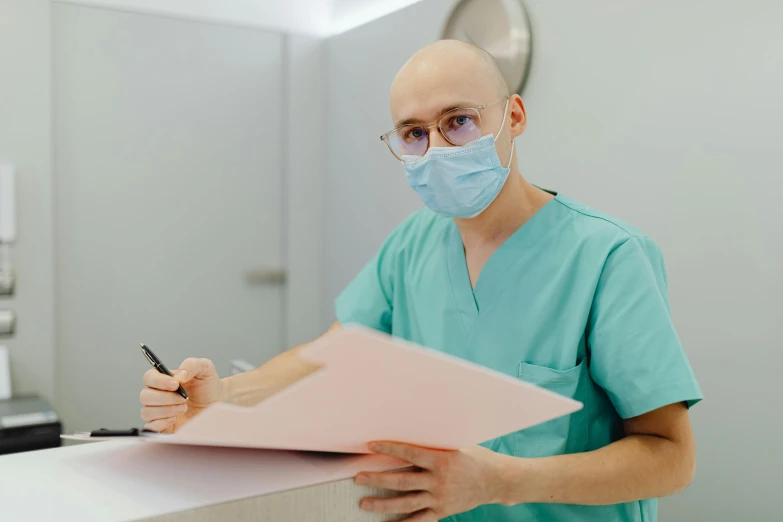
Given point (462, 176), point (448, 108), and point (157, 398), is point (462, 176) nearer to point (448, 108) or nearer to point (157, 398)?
point (448, 108)

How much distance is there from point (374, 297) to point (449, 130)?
366 millimetres

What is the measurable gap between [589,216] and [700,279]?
2.21 feet

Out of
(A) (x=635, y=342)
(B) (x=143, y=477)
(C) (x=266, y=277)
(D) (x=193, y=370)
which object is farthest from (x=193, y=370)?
(C) (x=266, y=277)

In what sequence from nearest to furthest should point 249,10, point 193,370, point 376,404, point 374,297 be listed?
point 376,404
point 193,370
point 374,297
point 249,10

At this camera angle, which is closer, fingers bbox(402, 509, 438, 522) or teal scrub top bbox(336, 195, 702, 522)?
fingers bbox(402, 509, 438, 522)

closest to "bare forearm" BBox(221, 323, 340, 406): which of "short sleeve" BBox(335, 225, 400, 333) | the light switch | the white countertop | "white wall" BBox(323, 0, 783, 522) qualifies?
"short sleeve" BBox(335, 225, 400, 333)

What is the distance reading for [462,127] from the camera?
1149mm

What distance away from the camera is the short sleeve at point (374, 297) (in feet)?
4.41

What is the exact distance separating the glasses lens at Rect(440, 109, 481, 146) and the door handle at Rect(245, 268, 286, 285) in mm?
2293

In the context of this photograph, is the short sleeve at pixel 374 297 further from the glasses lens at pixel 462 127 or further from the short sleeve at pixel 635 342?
the short sleeve at pixel 635 342

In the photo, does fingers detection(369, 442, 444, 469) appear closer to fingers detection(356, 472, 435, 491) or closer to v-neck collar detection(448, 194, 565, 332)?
fingers detection(356, 472, 435, 491)

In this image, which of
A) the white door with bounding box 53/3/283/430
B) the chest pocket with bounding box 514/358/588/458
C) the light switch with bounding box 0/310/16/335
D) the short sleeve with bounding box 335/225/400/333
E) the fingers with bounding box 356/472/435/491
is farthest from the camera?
the white door with bounding box 53/3/283/430

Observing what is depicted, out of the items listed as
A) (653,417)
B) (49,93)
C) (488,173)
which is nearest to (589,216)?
(488,173)

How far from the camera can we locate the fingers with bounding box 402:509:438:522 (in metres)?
0.62
